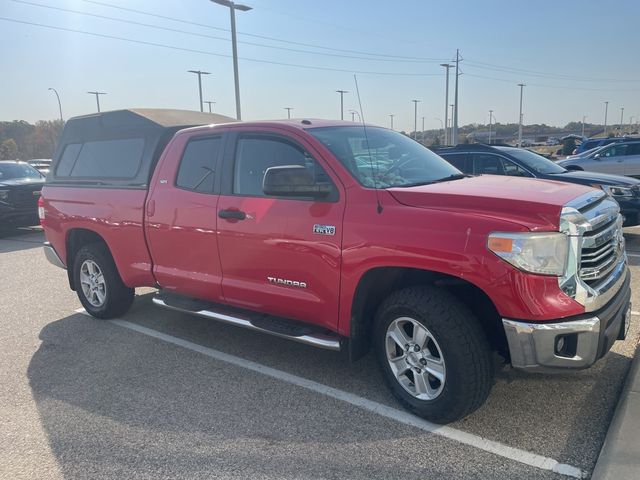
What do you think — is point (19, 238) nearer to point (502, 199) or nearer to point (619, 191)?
point (502, 199)

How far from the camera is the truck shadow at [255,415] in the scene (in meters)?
3.03

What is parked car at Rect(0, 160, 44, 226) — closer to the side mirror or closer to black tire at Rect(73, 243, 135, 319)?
black tire at Rect(73, 243, 135, 319)

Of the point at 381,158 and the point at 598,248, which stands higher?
the point at 381,158

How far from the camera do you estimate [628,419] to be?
3051mm

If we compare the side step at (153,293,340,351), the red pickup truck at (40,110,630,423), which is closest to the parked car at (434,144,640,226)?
the red pickup truck at (40,110,630,423)

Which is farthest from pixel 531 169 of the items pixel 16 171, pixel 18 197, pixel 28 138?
pixel 28 138

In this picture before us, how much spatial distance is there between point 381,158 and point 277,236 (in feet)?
3.30

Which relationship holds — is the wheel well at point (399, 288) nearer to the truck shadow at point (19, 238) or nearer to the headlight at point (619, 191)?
the headlight at point (619, 191)

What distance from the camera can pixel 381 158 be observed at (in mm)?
4059

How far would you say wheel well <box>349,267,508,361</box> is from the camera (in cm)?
332

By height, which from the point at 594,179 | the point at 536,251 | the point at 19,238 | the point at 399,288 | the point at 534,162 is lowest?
the point at 19,238

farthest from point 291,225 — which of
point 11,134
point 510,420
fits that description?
point 11,134

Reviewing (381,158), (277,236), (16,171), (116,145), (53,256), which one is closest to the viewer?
(277,236)

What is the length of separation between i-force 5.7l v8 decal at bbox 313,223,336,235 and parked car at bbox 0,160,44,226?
10674mm
